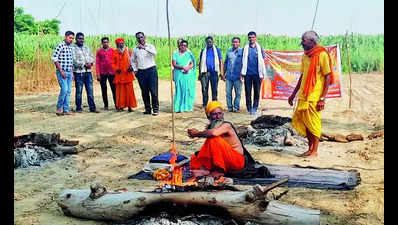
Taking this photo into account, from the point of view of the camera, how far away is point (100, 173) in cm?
692

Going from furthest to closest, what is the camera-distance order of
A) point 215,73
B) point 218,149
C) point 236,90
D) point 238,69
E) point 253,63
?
point 215,73
point 236,90
point 238,69
point 253,63
point 218,149

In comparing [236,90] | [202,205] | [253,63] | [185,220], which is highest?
[253,63]

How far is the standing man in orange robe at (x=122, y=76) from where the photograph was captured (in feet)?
40.8

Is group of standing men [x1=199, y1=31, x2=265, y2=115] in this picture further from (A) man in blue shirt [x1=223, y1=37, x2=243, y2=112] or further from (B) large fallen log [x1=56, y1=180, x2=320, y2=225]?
(B) large fallen log [x1=56, y1=180, x2=320, y2=225]

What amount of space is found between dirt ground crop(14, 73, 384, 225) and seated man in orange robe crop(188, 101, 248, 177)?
2.25ft

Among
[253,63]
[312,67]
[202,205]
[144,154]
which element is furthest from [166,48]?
[202,205]

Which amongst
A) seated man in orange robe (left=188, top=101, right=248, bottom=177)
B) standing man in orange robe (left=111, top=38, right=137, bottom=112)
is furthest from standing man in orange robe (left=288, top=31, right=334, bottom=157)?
standing man in orange robe (left=111, top=38, right=137, bottom=112)

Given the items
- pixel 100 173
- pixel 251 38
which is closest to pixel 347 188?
pixel 100 173

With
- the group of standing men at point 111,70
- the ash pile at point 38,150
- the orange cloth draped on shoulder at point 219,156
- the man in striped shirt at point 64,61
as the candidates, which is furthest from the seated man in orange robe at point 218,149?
the man in striped shirt at point 64,61

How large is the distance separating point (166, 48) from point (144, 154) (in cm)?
2027

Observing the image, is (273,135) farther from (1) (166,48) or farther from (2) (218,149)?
(1) (166,48)

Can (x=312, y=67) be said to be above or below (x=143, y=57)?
below

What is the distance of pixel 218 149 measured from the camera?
6.17 m

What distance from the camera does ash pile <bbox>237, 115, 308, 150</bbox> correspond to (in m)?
8.48
